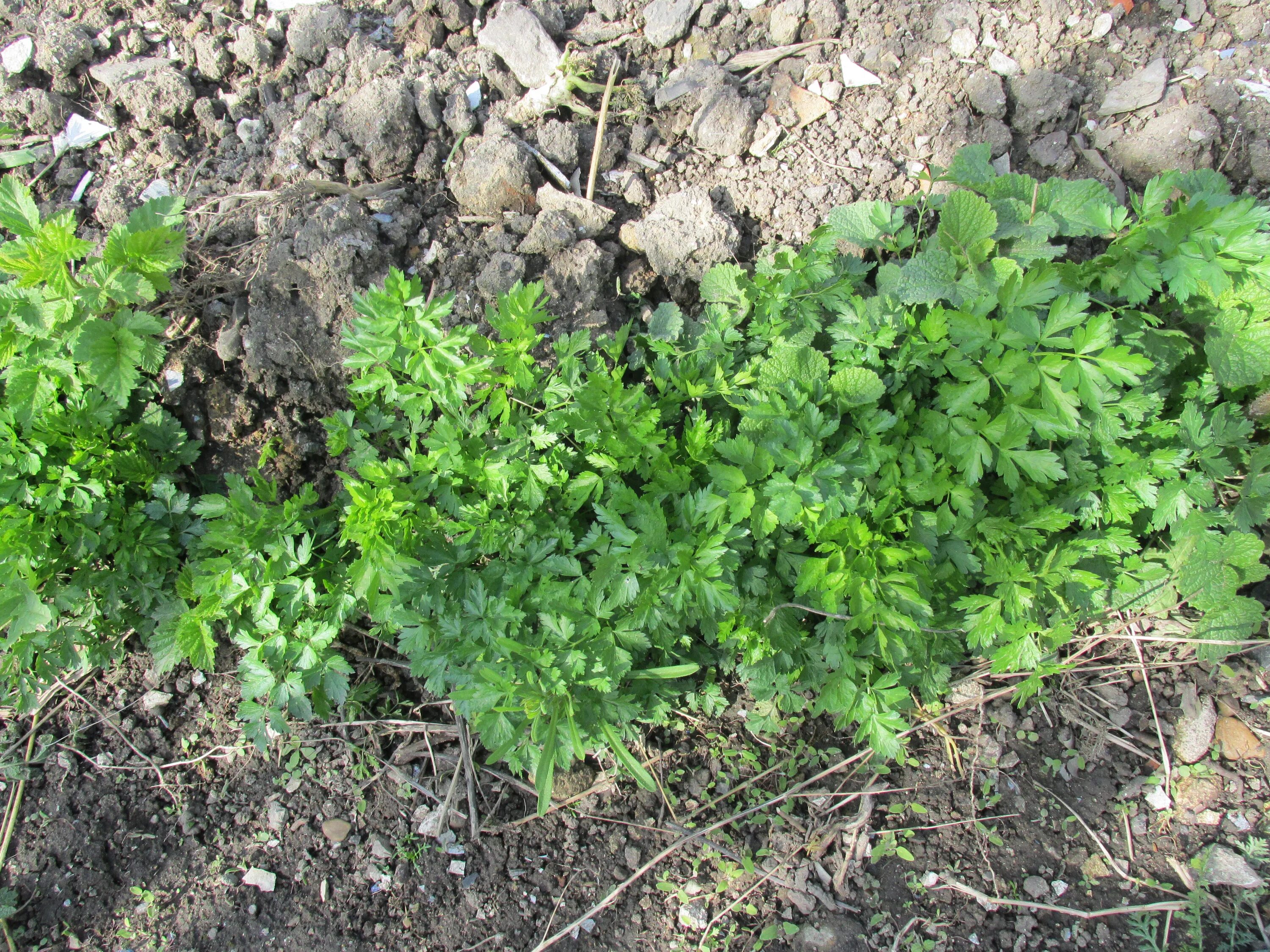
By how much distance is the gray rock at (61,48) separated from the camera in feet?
9.58

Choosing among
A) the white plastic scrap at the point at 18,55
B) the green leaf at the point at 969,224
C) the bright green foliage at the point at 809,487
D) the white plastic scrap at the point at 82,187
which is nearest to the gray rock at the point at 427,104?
the bright green foliage at the point at 809,487

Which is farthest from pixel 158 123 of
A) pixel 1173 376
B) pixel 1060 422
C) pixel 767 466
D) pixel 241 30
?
pixel 1173 376

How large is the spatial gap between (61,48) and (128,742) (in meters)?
2.54

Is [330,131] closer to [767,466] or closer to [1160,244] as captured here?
[767,466]

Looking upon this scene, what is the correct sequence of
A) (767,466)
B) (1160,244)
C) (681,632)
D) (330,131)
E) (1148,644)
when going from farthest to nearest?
1. (330,131)
2. (1148,644)
3. (681,632)
4. (1160,244)
5. (767,466)

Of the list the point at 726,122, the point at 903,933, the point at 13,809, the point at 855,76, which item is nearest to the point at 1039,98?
the point at 855,76

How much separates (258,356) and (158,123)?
114cm

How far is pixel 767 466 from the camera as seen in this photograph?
6.26ft

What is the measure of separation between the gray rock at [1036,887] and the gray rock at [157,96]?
3.77 meters

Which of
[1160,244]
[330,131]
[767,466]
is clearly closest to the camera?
[767,466]

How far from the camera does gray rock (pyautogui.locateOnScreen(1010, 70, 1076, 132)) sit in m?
2.66

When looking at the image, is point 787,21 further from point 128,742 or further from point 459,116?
point 128,742

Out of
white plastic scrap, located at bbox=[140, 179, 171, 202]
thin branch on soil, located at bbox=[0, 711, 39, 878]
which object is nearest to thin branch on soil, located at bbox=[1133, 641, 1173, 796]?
thin branch on soil, located at bbox=[0, 711, 39, 878]

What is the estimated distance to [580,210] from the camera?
2646 millimetres
